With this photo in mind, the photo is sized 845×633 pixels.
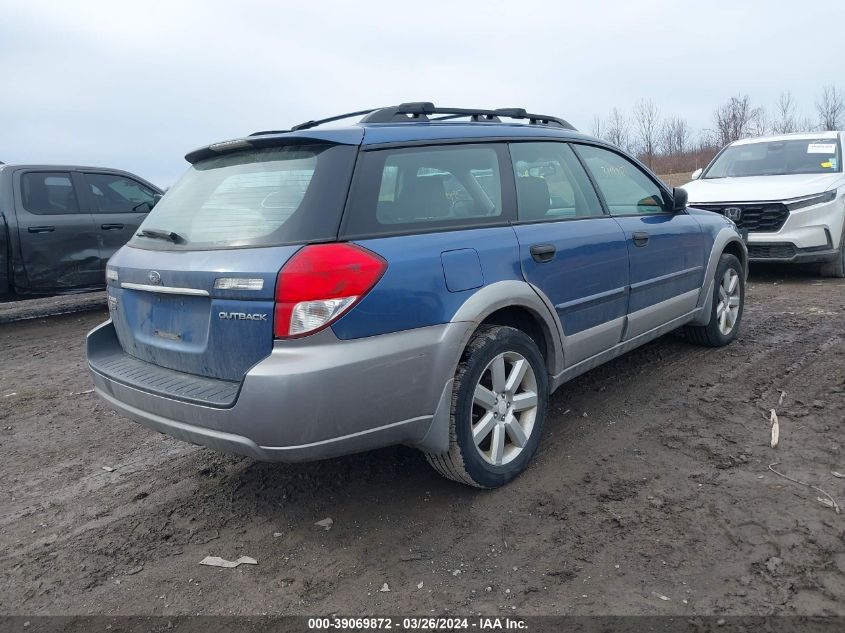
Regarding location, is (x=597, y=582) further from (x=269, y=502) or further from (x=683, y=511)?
(x=269, y=502)

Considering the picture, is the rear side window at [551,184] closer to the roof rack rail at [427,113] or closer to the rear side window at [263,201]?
the roof rack rail at [427,113]

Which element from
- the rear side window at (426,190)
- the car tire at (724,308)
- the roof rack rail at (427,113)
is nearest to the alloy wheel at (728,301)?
the car tire at (724,308)

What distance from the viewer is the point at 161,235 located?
10.0 feet

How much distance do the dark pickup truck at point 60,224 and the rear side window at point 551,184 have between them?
4873 millimetres

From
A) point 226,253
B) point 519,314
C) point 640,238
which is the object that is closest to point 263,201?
point 226,253

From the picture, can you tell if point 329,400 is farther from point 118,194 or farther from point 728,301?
point 118,194

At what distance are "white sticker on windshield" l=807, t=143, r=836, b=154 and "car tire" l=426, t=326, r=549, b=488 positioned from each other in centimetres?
735

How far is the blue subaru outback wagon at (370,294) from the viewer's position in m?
2.48

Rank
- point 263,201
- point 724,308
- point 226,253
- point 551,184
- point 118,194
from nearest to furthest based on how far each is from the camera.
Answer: point 226,253 → point 263,201 → point 551,184 → point 724,308 → point 118,194

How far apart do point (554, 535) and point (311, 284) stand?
1425 millimetres

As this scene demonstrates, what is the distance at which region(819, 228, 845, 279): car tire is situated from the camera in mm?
7984

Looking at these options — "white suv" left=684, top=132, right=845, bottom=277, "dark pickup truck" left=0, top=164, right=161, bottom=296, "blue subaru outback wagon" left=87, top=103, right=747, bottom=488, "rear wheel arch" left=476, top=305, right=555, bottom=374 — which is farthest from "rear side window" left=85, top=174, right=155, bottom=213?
"white suv" left=684, top=132, right=845, bottom=277

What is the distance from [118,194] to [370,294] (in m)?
6.91

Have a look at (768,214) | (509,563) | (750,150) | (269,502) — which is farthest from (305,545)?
(750,150)
